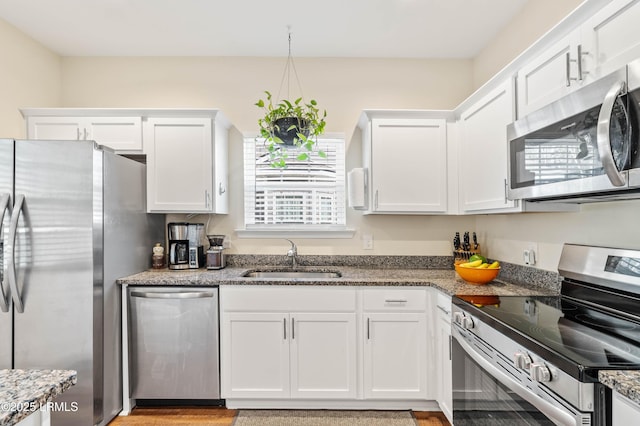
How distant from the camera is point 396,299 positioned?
2.44 m

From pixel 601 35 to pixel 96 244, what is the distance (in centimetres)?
266

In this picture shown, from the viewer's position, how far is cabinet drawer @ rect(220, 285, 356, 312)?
8.03ft

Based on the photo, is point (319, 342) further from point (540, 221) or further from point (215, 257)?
point (540, 221)


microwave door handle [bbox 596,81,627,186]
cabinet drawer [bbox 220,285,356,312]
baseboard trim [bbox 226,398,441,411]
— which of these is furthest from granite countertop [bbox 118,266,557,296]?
microwave door handle [bbox 596,81,627,186]

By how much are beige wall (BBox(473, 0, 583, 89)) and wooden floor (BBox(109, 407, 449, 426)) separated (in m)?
2.48

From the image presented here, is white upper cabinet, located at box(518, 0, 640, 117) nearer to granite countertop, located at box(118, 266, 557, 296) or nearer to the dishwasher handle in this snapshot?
granite countertop, located at box(118, 266, 557, 296)

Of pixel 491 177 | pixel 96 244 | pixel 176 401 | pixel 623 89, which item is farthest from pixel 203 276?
pixel 623 89

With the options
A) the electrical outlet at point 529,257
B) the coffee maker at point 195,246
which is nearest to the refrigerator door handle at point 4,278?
the coffee maker at point 195,246

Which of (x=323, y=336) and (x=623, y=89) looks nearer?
(x=623, y=89)

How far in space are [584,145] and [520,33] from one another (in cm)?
151

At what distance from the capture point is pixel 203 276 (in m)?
2.56

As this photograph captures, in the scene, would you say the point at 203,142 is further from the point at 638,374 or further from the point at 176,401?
the point at 638,374

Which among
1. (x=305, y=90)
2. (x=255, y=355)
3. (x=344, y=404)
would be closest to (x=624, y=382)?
(x=344, y=404)

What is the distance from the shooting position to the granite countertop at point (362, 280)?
213cm
